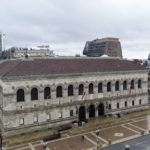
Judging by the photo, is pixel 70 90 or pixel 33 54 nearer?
pixel 70 90

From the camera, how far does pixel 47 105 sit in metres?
63.4

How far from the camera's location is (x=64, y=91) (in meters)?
65.5

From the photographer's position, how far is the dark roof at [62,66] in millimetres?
61719

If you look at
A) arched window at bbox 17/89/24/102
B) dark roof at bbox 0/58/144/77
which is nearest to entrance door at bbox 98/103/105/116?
dark roof at bbox 0/58/144/77

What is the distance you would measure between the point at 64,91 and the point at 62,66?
6.97 metres

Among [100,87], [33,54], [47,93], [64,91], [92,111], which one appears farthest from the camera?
[33,54]

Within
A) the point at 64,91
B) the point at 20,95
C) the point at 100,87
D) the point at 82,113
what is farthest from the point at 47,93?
the point at 100,87

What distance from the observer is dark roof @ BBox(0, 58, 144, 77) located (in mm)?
61719

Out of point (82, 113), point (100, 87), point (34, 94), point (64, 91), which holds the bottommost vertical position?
point (82, 113)

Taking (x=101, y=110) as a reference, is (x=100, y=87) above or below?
above

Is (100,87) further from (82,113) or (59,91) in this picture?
(59,91)

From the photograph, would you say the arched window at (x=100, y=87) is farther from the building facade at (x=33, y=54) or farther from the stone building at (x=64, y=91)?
the building facade at (x=33, y=54)

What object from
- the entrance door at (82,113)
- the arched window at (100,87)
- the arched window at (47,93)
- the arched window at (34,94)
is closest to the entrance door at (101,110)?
the arched window at (100,87)

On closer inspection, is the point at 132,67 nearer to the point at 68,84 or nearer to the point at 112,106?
the point at 112,106
